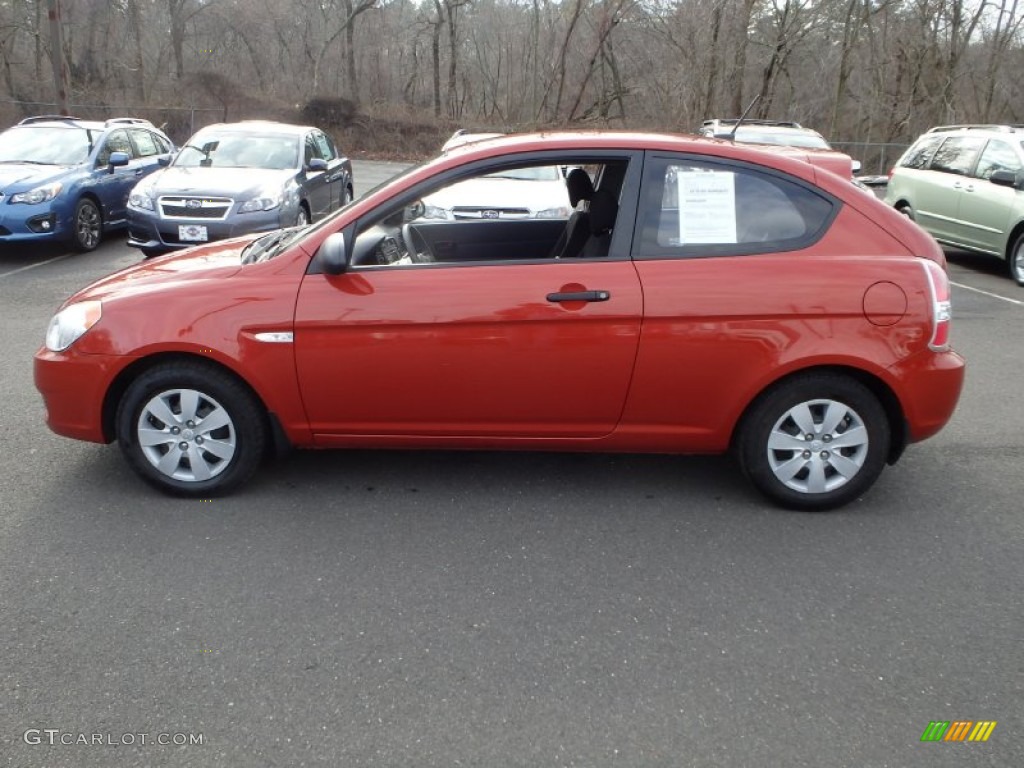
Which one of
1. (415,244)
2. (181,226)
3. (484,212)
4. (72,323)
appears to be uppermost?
(415,244)

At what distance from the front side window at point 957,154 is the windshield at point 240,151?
864 centimetres

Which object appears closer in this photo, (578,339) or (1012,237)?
(578,339)

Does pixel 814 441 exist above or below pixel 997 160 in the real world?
below

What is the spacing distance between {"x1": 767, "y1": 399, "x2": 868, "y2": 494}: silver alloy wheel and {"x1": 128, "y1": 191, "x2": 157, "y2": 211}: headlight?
792 centimetres

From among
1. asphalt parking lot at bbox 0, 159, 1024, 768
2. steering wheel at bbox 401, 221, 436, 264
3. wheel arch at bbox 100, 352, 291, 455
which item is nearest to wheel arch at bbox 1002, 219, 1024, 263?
asphalt parking lot at bbox 0, 159, 1024, 768

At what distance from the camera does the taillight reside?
3.68 metres

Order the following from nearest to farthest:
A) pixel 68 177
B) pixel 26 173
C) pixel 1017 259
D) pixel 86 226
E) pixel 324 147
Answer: pixel 1017 259, pixel 26 173, pixel 68 177, pixel 86 226, pixel 324 147

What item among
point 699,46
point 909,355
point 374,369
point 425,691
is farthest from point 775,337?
→ point 699,46

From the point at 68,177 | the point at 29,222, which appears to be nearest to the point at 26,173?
the point at 68,177

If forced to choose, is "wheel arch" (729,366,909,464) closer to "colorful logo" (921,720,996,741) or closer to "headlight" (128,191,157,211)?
"colorful logo" (921,720,996,741)

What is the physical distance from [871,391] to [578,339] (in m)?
1.40

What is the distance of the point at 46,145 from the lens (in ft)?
36.0

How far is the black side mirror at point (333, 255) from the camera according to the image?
11.9ft

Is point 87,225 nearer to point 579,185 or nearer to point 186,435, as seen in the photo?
point 186,435
